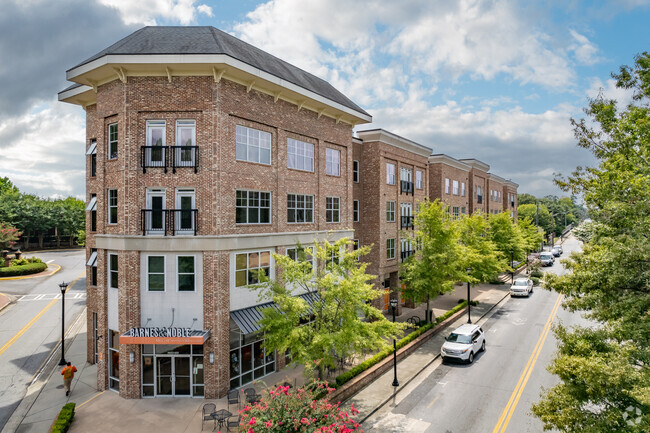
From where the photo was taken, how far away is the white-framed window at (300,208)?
2190 cm

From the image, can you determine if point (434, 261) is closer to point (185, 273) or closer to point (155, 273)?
point (185, 273)

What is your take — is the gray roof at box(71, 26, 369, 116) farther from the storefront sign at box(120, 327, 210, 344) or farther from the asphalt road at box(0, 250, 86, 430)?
the asphalt road at box(0, 250, 86, 430)

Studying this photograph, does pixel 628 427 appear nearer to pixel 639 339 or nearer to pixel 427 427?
pixel 639 339

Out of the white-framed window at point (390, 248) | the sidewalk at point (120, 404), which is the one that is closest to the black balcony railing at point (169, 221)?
the sidewalk at point (120, 404)

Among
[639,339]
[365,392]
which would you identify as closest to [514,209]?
[365,392]

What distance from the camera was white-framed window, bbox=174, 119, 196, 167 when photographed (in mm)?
17484

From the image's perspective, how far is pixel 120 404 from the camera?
1634 centimetres

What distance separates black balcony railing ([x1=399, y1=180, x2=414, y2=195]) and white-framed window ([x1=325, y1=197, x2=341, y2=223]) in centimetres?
975

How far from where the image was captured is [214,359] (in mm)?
16875

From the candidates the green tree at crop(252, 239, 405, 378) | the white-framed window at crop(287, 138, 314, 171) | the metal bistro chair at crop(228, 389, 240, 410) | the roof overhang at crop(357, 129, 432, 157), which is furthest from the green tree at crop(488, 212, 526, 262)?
the metal bistro chair at crop(228, 389, 240, 410)

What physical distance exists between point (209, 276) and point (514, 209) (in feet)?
245

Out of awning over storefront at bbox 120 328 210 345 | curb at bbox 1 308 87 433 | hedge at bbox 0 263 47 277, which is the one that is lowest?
curb at bbox 1 308 87 433

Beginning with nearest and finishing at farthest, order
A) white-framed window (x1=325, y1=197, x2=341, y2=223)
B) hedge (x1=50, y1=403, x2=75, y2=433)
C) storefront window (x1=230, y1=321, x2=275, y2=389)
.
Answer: hedge (x1=50, y1=403, x2=75, y2=433), storefront window (x1=230, y1=321, x2=275, y2=389), white-framed window (x1=325, y1=197, x2=341, y2=223)

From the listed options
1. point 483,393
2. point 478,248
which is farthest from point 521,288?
point 483,393
